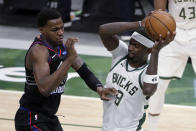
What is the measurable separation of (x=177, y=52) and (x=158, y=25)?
A: 1.57m

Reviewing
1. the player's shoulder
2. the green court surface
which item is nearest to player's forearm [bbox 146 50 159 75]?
the player's shoulder

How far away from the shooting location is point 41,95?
13.7 ft

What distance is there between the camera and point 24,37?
10.5 meters

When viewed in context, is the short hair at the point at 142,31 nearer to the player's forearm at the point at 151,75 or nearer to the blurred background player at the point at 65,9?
the player's forearm at the point at 151,75

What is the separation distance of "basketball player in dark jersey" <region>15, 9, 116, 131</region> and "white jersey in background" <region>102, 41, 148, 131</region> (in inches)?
4.6

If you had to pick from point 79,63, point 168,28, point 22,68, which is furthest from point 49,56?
point 22,68

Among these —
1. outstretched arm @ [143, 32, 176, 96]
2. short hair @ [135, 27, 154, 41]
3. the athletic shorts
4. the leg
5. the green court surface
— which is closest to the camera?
outstretched arm @ [143, 32, 176, 96]

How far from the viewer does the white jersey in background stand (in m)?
4.08

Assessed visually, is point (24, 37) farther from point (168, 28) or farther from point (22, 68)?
→ point (168, 28)

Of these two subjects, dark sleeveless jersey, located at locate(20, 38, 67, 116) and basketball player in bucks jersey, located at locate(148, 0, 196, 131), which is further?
basketball player in bucks jersey, located at locate(148, 0, 196, 131)

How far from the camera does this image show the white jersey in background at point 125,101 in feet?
13.4

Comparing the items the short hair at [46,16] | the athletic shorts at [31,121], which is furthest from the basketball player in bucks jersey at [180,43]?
the short hair at [46,16]

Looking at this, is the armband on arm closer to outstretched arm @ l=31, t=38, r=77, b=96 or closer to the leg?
outstretched arm @ l=31, t=38, r=77, b=96

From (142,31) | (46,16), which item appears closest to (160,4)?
(142,31)
